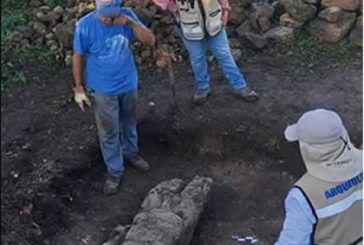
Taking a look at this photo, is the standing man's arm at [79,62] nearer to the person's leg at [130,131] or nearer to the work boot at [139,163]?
the person's leg at [130,131]

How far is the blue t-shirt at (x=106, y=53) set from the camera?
5641 millimetres

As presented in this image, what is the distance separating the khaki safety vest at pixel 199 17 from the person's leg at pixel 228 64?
0.11 metres

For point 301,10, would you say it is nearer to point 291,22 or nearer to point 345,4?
point 291,22

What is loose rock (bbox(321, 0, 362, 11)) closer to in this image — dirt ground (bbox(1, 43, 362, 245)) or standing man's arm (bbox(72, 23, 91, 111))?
dirt ground (bbox(1, 43, 362, 245))

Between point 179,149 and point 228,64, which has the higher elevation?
point 228,64

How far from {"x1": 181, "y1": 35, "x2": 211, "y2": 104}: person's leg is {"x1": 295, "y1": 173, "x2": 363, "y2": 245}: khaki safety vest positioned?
2958mm

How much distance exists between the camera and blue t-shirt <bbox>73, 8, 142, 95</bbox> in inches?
222

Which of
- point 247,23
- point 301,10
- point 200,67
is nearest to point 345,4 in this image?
point 301,10

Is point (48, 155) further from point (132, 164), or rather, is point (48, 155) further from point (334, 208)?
point (334, 208)

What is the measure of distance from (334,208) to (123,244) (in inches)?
70.9

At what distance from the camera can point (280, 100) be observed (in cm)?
705

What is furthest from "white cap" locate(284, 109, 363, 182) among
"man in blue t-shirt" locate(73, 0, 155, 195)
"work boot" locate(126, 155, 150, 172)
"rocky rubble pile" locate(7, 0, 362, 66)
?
"rocky rubble pile" locate(7, 0, 362, 66)

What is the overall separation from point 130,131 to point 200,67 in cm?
90

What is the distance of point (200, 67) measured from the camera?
6902 millimetres
